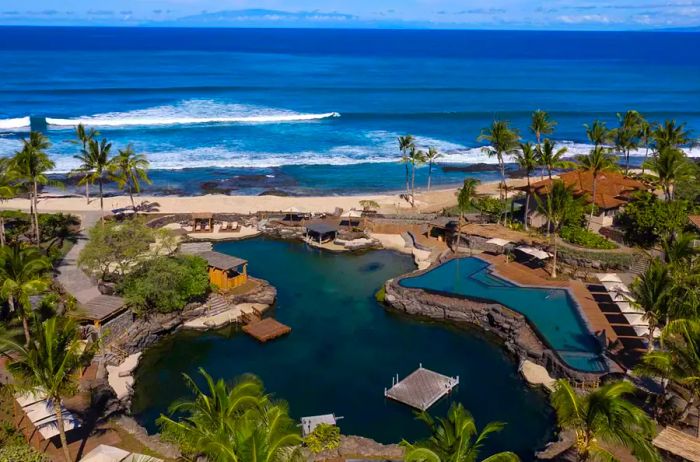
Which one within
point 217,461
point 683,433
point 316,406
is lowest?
point 316,406

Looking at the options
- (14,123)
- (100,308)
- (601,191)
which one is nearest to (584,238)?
(601,191)

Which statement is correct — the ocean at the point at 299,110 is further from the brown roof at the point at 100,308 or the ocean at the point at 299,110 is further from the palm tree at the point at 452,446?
the palm tree at the point at 452,446

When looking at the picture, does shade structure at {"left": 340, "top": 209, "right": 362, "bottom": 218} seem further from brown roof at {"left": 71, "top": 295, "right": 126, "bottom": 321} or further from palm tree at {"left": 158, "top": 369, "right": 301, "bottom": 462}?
palm tree at {"left": 158, "top": 369, "right": 301, "bottom": 462}

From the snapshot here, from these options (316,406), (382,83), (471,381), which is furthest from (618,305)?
(382,83)

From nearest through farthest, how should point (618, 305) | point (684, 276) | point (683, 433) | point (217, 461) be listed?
point (217, 461)
point (683, 433)
point (684, 276)
point (618, 305)

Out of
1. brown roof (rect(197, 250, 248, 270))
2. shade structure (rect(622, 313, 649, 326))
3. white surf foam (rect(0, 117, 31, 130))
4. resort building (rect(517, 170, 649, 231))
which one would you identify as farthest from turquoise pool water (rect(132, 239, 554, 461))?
white surf foam (rect(0, 117, 31, 130))

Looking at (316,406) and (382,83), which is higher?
(382,83)

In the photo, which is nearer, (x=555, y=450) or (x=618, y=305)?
(x=555, y=450)

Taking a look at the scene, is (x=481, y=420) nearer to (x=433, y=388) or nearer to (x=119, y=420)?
(x=433, y=388)
